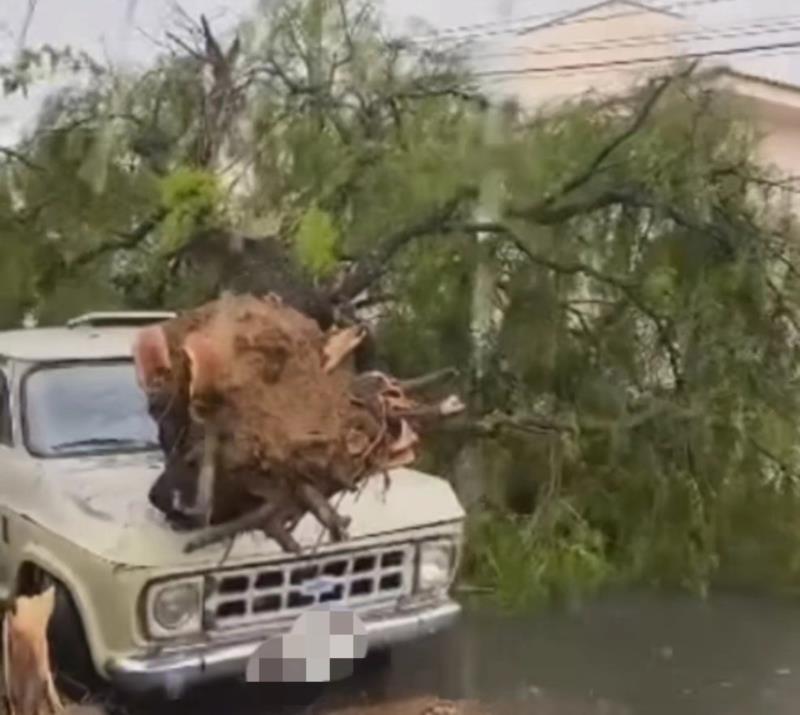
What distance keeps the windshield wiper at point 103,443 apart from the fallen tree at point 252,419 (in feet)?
0.16

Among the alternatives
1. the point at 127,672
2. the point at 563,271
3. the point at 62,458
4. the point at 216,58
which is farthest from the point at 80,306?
the point at 563,271

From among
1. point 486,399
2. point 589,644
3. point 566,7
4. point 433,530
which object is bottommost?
point 589,644

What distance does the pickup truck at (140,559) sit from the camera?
1.32 metres

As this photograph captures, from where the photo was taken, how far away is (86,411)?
1439 mm

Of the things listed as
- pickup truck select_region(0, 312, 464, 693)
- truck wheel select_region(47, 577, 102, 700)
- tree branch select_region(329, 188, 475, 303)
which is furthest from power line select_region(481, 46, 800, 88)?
truck wheel select_region(47, 577, 102, 700)

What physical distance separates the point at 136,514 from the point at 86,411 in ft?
0.58

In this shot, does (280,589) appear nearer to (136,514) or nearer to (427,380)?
(136,514)

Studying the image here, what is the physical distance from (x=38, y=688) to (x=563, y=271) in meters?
0.76

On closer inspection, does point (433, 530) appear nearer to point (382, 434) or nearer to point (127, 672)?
point (382, 434)

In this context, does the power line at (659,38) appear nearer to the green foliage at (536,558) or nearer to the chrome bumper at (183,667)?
the green foliage at (536,558)

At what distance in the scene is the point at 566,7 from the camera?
148 centimetres

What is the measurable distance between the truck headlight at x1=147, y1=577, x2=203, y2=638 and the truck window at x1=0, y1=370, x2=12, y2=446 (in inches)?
10.2

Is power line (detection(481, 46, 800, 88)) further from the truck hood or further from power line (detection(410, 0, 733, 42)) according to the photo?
the truck hood

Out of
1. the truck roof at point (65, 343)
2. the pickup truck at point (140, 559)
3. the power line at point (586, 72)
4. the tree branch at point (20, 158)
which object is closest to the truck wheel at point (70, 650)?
the pickup truck at point (140, 559)
